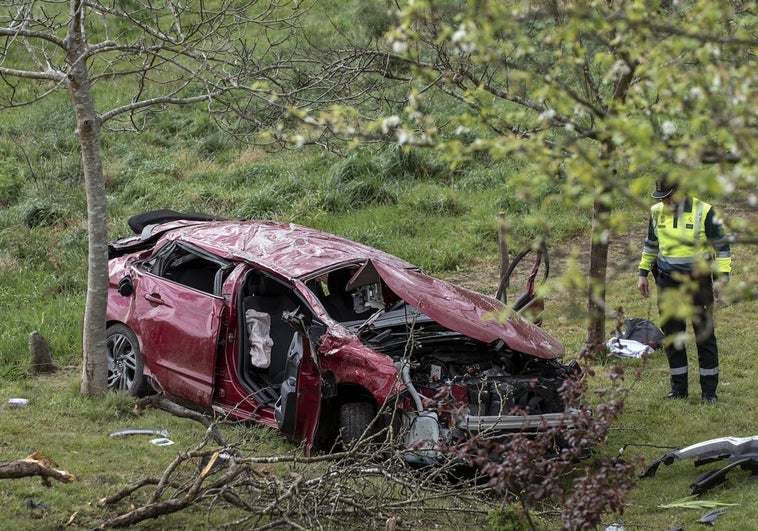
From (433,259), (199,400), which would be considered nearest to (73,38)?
Result: (199,400)

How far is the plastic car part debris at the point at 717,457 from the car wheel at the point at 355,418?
6.81 ft

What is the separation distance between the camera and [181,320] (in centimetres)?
832

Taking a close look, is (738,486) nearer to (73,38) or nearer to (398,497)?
(398,497)

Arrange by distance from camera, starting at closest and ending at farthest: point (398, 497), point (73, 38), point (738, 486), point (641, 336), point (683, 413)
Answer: point (398, 497), point (738, 486), point (73, 38), point (683, 413), point (641, 336)

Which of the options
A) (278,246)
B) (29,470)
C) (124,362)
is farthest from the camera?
(124,362)

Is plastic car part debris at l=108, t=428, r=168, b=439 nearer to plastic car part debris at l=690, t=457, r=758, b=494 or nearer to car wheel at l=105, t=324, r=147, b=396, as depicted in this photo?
car wheel at l=105, t=324, r=147, b=396

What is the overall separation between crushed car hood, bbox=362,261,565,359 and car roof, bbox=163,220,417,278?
1.12ft

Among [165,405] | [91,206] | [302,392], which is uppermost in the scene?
[91,206]

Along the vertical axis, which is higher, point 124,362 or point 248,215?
point 248,215

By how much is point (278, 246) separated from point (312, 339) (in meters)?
1.42

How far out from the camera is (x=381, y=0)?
18.1 m

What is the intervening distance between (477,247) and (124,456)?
26.9ft

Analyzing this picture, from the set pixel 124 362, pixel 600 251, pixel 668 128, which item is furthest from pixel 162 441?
pixel 668 128

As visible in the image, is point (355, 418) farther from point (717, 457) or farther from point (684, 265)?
point (684, 265)
